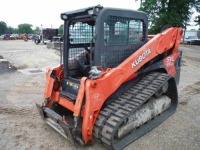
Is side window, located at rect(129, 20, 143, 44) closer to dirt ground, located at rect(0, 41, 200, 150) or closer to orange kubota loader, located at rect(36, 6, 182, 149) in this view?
orange kubota loader, located at rect(36, 6, 182, 149)

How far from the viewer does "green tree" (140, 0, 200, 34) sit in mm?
25438

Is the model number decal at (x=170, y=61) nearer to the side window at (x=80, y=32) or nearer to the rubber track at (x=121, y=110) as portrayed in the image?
the rubber track at (x=121, y=110)

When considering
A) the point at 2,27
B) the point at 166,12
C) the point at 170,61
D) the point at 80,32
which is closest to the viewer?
the point at 80,32

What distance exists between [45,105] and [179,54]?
339 cm

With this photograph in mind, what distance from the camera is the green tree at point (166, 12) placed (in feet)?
83.5

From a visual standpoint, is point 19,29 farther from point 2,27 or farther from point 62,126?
point 62,126

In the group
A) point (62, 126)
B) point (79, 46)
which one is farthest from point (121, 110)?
point (79, 46)

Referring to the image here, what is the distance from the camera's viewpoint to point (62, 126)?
3.74 m

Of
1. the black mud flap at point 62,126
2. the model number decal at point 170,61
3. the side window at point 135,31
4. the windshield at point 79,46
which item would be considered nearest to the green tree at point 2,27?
the windshield at point 79,46

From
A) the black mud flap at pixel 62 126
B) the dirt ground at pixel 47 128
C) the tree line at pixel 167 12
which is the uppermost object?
the tree line at pixel 167 12

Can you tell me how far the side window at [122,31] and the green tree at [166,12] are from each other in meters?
21.7

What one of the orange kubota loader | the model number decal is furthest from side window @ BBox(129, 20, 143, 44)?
the model number decal

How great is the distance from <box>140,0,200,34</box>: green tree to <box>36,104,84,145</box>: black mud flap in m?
22.7

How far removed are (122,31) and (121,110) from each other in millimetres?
1421
